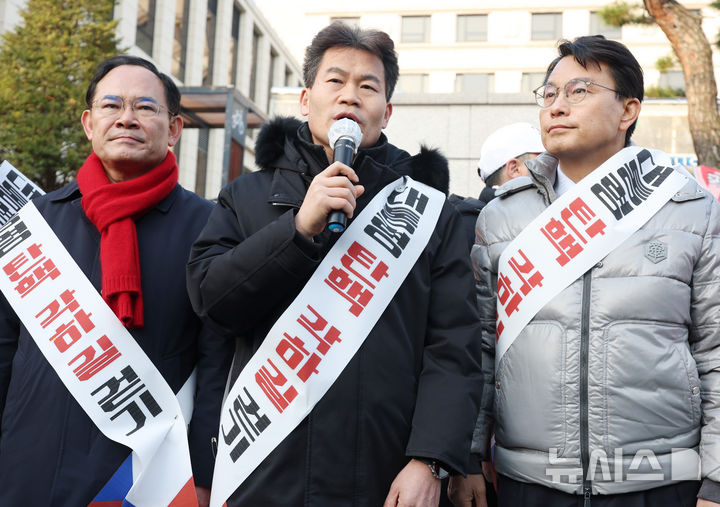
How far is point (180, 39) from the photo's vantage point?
30500 mm

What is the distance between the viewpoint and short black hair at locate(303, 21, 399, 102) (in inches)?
99.1

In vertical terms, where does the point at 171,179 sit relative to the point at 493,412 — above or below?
above

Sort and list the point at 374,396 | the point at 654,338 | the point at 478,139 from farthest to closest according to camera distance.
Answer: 1. the point at 478,139
2. the point at 654,338
3. the point at 374,396

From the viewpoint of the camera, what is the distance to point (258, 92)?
130 ft

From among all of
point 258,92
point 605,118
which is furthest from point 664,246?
point 258,92

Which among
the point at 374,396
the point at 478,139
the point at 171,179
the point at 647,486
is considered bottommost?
the point at 647,486

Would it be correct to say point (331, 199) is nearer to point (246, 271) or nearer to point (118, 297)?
point (246, 271)

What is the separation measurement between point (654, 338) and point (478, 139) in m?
9.51

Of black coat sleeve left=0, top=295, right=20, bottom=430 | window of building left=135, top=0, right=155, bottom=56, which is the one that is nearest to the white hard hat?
black coat sleeve left=0, top=295, right=20, bottom=430

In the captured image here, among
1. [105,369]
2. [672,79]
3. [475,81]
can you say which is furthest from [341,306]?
[475,81]

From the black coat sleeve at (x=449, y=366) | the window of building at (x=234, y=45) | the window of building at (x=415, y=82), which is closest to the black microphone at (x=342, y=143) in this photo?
the black coat sleeve at (x=449, y=366)

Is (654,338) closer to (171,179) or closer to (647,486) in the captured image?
(647,486)

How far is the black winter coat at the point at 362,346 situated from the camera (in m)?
2.13

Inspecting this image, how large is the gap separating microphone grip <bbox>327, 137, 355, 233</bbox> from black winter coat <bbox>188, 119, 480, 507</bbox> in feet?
0.42
